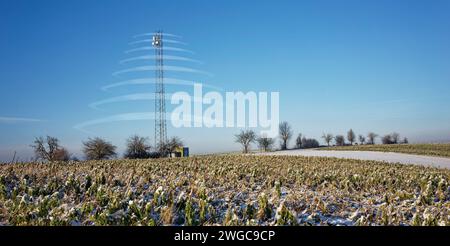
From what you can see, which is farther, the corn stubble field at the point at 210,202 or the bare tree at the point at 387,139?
the bare tree at the point at 387,139

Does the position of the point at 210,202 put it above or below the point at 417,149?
below

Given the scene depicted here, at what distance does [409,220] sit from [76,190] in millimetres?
7946

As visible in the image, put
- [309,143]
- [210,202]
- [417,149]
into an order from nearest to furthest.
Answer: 1. [210,202]
2. [417,149]
3. [309,143]

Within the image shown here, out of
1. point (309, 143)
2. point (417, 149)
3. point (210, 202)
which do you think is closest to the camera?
point (210, 202)

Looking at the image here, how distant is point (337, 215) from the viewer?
7.34m

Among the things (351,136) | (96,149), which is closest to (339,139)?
(351,136)

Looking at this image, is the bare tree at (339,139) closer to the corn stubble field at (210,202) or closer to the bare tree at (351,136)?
the bare tree at (351,136)

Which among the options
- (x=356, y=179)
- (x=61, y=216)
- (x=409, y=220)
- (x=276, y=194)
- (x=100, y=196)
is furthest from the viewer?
(x=356, y=179)

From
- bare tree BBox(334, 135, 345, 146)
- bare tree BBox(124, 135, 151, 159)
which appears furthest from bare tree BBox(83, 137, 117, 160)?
bare tree BBox(334, 135, 345, 146)

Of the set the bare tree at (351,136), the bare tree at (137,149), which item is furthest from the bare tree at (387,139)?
the bare tree at (137,149)

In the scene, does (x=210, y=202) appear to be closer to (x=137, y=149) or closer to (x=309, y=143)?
(x=137, y=149)

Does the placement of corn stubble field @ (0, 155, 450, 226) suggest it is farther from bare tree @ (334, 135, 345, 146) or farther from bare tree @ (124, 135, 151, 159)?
bare tree @ (334, 135, 345, 146)
